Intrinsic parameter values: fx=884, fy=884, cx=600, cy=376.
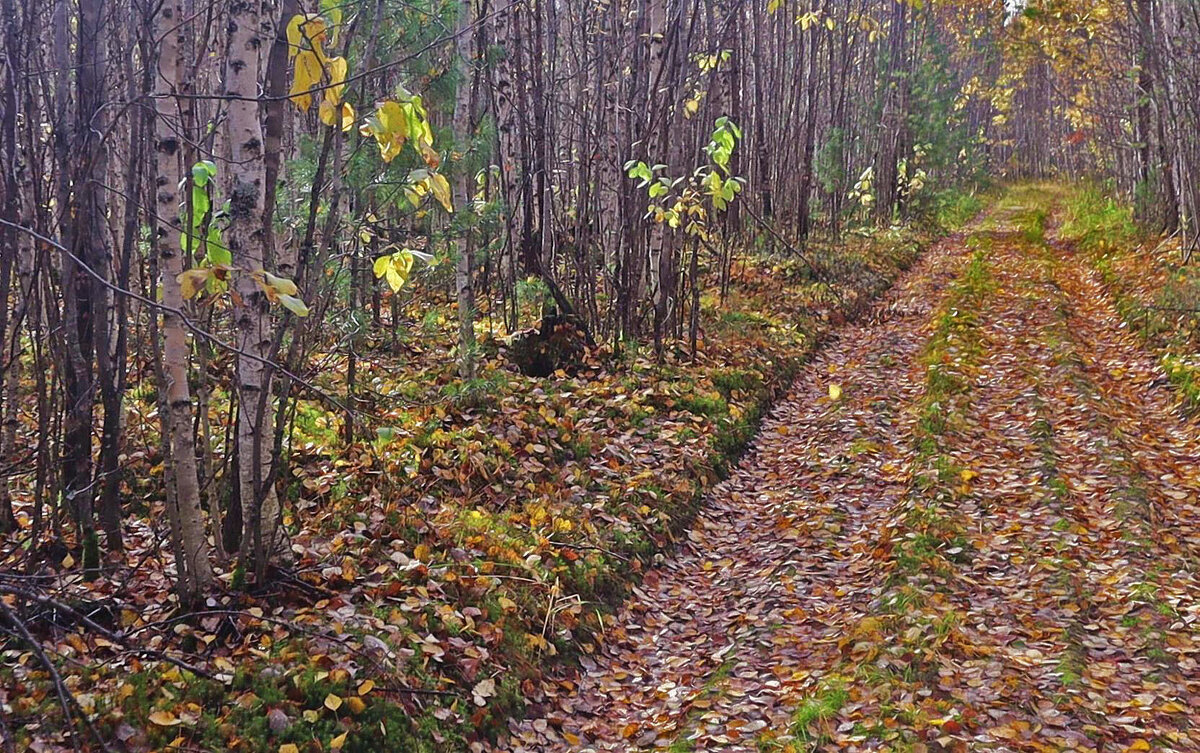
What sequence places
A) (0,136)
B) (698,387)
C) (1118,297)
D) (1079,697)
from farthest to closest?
(1118,297)
(698,387)
(1079,697)
(0,136)

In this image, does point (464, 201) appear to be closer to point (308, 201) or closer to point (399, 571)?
point (308, 201)

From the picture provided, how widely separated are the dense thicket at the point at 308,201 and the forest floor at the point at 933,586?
89.1 inches

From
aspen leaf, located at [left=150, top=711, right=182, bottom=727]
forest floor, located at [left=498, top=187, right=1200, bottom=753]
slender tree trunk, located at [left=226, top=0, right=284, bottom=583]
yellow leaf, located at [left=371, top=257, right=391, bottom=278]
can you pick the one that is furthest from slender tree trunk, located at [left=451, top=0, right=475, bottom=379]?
aspen leaf, located at [left=150, top=711, right=182, bottom=727]

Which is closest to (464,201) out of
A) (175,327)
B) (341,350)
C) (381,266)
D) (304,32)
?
(341,350)

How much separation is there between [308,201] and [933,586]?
5205 mm

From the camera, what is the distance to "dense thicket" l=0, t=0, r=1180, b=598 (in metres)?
3.94

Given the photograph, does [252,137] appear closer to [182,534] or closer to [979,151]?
[182,534]

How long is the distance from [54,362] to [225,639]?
160cm

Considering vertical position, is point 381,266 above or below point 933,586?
above

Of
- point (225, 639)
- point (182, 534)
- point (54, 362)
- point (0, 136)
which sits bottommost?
point (225, 639)

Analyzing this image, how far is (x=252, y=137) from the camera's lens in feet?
13.7

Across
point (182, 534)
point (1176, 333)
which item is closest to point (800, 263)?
point (1176, 333)

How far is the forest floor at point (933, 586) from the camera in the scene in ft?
14.8

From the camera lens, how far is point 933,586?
5.73m
